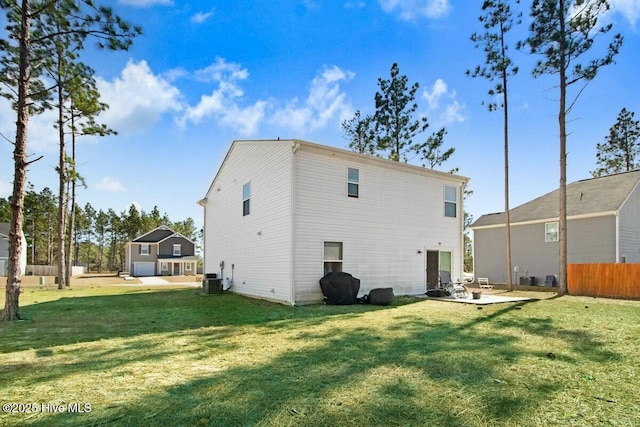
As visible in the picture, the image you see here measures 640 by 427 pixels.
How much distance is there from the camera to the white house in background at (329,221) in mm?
11211

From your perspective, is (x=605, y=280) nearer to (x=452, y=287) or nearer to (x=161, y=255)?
(x=452, y=287)

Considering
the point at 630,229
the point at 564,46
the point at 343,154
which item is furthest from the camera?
the point at 630,229

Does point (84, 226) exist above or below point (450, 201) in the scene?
below

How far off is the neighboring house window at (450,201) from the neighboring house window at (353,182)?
4620mm

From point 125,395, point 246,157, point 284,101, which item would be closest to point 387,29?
point 284,101

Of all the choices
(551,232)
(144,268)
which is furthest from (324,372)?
(144,268)

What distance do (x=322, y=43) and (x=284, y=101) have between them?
117 inches

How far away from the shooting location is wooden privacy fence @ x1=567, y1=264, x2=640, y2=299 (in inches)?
509

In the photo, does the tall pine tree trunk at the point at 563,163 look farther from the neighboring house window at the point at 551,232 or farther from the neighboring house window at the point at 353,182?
the neighboring house window at the point at 353,182

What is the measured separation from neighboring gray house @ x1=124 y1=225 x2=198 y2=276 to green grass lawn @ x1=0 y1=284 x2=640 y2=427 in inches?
1390

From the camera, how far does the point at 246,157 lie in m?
14.5

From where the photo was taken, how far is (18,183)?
8.25 m

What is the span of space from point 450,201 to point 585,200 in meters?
10.0

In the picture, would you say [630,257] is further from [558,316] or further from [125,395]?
[125,395]
